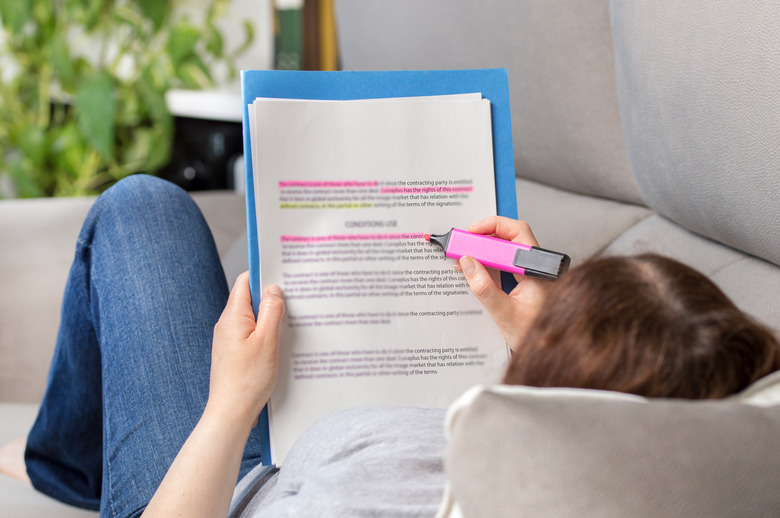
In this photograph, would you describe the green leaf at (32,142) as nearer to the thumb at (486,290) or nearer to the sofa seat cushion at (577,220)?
the sofa seat cushion at (577,220)

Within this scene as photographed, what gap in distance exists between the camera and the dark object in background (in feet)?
5.72

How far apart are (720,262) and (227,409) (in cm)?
50

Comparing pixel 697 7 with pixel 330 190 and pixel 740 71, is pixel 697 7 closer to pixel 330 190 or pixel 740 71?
pixel 740 71

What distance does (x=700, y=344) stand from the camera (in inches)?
12.3

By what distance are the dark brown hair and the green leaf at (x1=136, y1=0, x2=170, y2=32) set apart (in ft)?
5.54

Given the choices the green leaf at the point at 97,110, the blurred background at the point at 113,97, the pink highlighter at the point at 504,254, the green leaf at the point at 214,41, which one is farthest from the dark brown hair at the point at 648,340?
the green leaf at the point at 214,41

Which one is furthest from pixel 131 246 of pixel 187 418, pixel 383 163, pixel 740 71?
pixel 740 71

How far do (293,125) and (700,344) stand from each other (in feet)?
1.21

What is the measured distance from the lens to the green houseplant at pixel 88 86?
5.20 ft

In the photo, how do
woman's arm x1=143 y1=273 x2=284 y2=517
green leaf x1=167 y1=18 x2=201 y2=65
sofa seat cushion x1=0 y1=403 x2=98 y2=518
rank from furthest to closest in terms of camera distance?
1. green leaf x1=167 y1=18 x2=201 y2=65
2. sofa seat cushion x1=0 y1=403 x2=98 y2=518
3. woman's arm x1=143 y1=273 x2=284 y2=517

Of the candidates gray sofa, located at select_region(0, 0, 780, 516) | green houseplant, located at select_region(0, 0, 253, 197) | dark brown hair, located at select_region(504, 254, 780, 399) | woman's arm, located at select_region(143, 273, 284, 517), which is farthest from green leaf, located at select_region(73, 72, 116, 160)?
dark brown hair, located at select_region(504, 254, 780, 399)

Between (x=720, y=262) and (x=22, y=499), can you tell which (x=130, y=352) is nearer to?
(x=22, y=499)

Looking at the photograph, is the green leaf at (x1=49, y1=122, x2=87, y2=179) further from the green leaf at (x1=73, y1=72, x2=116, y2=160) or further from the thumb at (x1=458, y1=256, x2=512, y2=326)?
the thumb at (x1=458, y1=256, x2=512, y2=326)

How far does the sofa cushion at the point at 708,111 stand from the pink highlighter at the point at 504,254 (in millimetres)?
176
